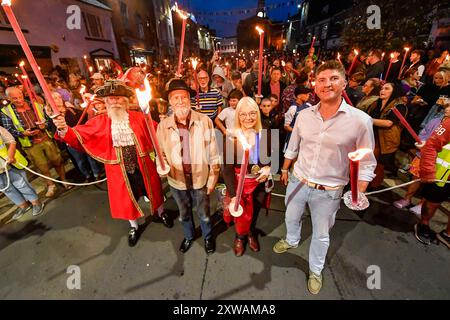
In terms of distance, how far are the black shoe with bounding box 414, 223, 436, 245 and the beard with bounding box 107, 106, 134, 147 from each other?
476cm

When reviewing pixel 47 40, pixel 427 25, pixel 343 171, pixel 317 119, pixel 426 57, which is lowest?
pixel 343 171

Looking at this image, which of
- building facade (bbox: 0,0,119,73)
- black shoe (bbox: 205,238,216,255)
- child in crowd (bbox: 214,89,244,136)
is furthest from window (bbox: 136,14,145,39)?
black shoe (bbox: 205,238,216,255)

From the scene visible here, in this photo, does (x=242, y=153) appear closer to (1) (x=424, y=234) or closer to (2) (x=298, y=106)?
(2) (x=298, y=106)

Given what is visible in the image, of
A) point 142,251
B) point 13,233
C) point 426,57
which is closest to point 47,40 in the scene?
point 13,233

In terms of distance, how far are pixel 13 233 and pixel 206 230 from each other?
3.65 meters

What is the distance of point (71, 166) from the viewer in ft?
20.9

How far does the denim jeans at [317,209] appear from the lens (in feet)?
8.07

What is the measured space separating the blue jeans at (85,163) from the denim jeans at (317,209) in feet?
16.3

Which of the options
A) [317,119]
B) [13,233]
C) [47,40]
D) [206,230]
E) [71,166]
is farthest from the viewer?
[47,40]

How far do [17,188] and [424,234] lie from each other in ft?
23.9

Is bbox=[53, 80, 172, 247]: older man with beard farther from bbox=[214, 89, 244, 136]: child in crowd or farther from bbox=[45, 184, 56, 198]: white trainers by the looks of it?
bbox=[45, 184, 56, 198]: white trainers

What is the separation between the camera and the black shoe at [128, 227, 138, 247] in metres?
3.56

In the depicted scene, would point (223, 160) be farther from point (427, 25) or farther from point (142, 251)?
point (427, 25)

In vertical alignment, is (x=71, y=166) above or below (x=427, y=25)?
below
